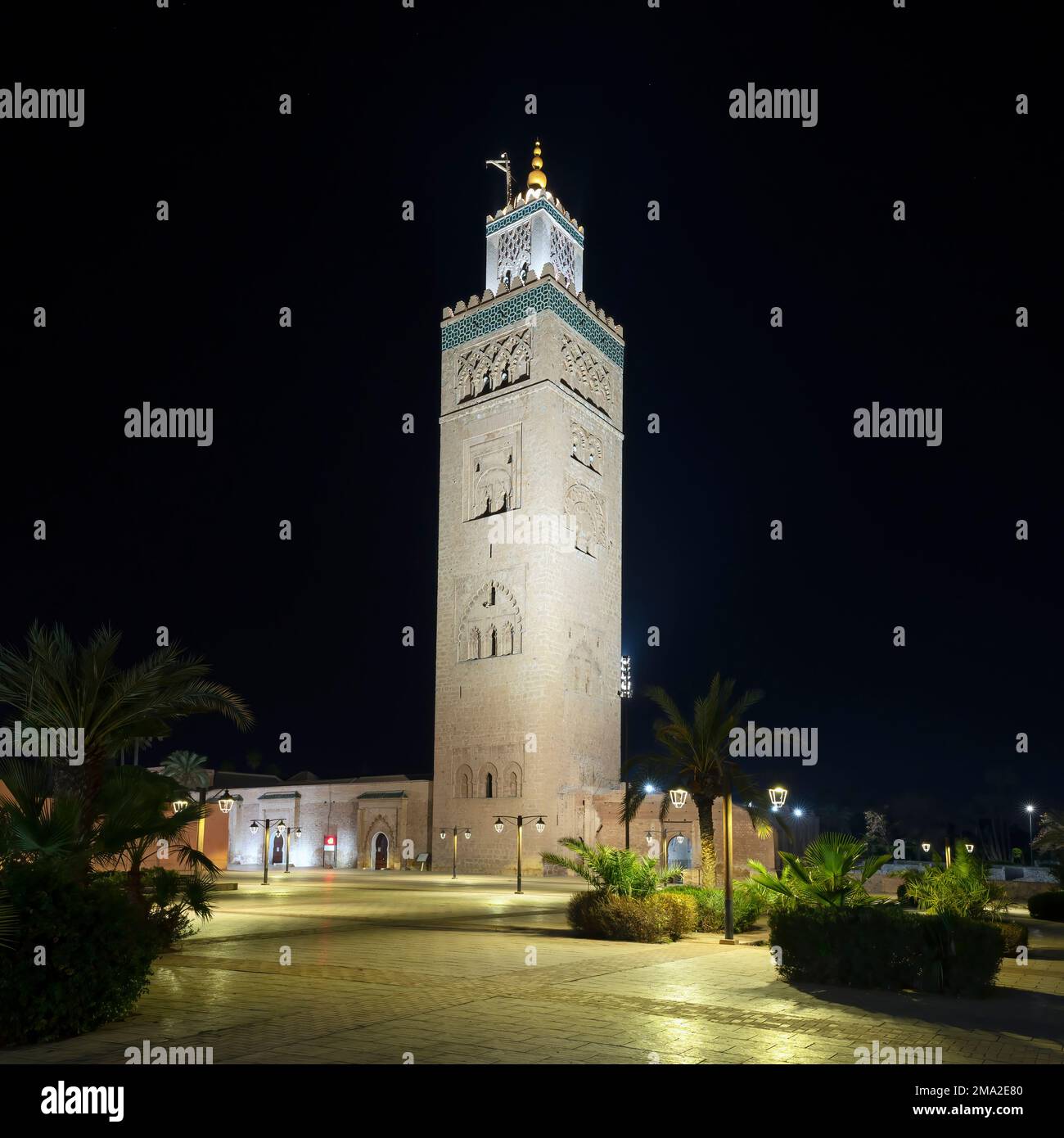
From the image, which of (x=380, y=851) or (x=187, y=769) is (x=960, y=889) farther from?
(x=187, y=769)

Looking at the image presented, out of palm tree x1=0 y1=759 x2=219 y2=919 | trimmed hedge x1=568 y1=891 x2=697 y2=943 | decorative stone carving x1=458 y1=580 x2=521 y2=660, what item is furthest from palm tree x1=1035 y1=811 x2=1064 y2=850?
palm tree x1=0 y1=759 x2=219 y2=919

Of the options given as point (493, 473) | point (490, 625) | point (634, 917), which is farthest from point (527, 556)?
point (634, 917)

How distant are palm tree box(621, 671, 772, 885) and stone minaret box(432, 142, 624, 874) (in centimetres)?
2034

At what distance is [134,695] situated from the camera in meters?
12.5

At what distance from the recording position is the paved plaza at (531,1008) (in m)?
7.12

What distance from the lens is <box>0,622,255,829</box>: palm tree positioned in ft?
39.7

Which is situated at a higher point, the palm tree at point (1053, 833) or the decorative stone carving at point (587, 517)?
the decorative stone carving at point (587, 517)

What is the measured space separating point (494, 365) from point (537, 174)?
10.9 m

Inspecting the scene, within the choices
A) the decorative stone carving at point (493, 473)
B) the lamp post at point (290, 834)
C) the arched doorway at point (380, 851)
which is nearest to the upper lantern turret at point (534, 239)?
the decorative stone carving at point (493, 473)

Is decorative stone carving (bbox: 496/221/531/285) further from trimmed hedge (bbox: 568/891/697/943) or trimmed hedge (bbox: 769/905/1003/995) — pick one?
trimmed hedge (bbox: 769/905/1003/995)

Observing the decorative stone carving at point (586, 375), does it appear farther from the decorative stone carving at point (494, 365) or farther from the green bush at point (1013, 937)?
the green bush at point (1013, 937)

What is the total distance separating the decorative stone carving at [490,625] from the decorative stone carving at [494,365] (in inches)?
375
